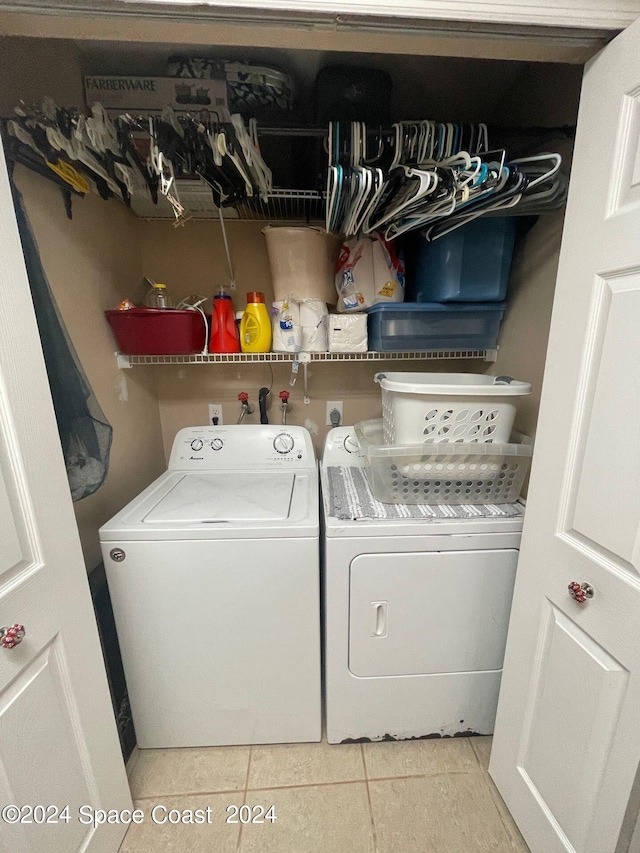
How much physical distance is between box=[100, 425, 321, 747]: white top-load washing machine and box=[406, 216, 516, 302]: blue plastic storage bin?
946mm

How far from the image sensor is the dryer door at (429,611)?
3.76 ft

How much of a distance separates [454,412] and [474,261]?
0.59 m

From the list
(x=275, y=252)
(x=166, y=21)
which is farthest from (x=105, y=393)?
(x=166, y=21)

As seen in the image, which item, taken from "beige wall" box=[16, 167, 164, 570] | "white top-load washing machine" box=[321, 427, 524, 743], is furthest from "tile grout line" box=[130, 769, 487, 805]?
"beige wall" box=[16, 167, 164, 570]

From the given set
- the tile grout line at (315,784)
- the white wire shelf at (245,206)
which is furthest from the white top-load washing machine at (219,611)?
the white wire shelf at (245,206)

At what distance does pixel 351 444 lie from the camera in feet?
5.20

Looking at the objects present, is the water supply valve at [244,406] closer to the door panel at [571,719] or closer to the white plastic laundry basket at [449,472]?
the white plastic laundry basket at [449,472]

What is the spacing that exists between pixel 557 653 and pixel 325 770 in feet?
3.17

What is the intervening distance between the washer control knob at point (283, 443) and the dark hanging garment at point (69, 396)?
0.68m

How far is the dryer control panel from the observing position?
5.19 feet

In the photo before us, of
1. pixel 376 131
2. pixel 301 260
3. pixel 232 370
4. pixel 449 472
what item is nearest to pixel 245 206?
pixel 301 260

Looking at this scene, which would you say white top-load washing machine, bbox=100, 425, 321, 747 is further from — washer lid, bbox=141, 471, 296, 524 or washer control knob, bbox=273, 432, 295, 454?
washer control knob, bbox=273, 432, 295, 454

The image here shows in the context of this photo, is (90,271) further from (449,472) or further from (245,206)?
(449,472)

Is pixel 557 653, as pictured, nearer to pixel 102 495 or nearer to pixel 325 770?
pixel 325 770
